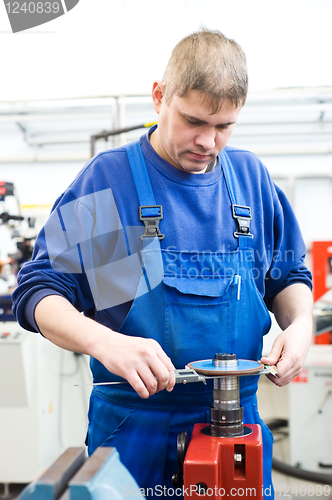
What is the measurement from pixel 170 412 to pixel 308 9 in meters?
3.78

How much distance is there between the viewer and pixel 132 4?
12.1 ft

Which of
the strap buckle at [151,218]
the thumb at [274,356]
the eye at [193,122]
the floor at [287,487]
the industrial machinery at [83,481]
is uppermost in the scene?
the eye at [193,122]

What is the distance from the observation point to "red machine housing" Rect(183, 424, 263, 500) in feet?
2.18

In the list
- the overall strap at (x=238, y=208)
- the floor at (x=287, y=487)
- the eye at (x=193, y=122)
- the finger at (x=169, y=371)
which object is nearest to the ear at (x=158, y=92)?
the eye at (x=193, y=122)

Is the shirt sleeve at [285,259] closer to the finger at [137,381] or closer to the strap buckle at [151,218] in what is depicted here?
the strap buckle at [151,218]

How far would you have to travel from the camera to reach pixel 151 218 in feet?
3.10

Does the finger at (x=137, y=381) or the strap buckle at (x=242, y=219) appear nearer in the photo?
the finger at (x=137, y=381)

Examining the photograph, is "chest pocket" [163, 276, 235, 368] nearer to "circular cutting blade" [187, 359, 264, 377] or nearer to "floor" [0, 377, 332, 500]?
"circular cutting blade" [187, 359, 264, 377]

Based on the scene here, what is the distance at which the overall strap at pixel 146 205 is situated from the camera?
3.08ft

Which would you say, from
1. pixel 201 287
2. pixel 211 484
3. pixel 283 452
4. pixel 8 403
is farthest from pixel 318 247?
pixel 211 484

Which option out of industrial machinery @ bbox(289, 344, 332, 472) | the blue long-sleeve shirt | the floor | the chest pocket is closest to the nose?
the blue long-sleeve shirt

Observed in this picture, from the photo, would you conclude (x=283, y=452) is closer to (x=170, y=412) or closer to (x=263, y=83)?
(x=170, y=412)

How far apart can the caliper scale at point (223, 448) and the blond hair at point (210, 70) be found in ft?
1.57

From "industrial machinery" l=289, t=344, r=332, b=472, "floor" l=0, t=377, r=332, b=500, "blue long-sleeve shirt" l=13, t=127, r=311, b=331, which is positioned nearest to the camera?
"blue long-sleeve shirt" l=13, t=127, r=311, b=331
